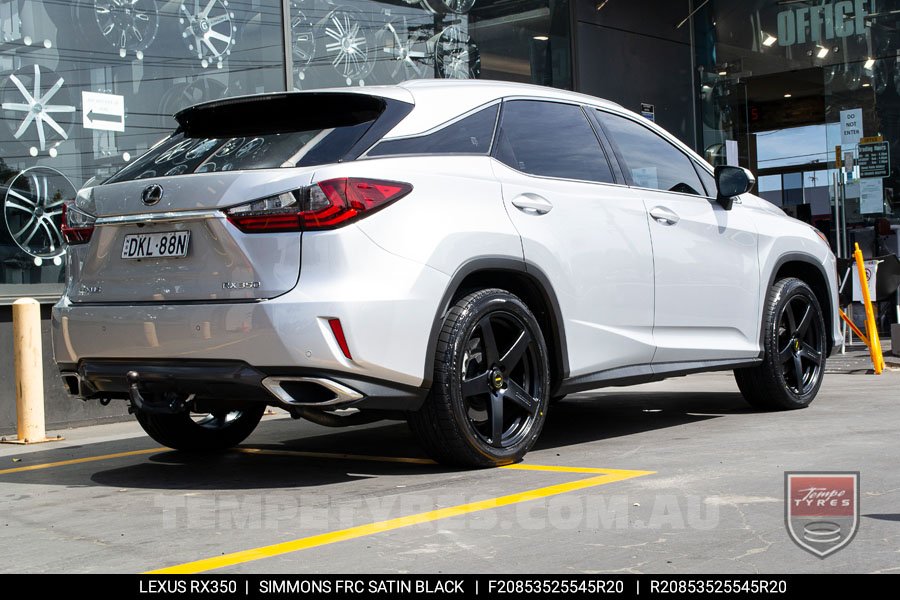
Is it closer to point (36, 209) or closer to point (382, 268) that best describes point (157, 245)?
point (382, 268)

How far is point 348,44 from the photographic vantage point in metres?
11.4

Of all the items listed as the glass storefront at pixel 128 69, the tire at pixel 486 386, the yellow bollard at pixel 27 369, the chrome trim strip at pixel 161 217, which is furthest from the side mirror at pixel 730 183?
the glass storefront at pixel 128 69

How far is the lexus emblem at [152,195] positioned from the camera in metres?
4.89

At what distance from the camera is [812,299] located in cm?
741

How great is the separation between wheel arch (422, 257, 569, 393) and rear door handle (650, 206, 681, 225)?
1040 mm

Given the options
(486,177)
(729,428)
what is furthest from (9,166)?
(729,428)

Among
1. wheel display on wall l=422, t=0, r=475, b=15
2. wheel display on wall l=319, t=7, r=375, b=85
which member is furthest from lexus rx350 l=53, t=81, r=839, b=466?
wheel display on wall l=422, t=0, r=475, b=15

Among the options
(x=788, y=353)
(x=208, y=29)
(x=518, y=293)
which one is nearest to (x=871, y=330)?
(x=788, y=353)

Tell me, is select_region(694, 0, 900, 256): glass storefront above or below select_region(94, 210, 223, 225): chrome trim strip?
above

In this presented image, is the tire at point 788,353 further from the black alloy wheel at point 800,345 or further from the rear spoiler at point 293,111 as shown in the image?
the rear spoiler at point 293,111

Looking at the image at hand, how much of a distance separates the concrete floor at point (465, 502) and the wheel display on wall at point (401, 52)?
18.6 feet

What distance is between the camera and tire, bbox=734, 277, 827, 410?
22.9ft

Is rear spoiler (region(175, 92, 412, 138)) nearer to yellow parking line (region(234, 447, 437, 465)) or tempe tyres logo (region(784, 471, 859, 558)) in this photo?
yellow parking line (region(234, 447, 437, 465))

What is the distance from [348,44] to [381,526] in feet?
26.9
